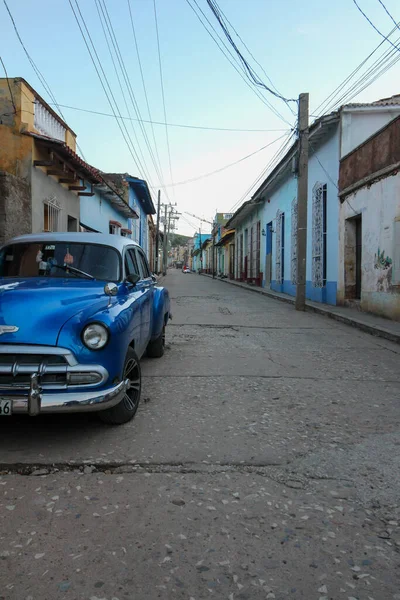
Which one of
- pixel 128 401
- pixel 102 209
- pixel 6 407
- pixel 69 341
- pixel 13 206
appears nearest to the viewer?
pixel 6 407

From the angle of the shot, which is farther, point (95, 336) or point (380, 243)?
point (380, 243)

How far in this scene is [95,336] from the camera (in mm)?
3354

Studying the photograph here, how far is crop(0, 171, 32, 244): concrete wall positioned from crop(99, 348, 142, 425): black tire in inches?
227

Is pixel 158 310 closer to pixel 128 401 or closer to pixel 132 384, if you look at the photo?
pixel 132 384

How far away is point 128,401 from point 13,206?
645cm

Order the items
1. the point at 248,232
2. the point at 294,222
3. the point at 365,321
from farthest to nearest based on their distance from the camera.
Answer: the point at 248,232 → the point at 294,222 → the point at 365,321

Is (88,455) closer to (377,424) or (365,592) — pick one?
(365,592)

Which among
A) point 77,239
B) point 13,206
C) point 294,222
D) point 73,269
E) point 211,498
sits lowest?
point 211,498

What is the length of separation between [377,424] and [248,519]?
1959 mm

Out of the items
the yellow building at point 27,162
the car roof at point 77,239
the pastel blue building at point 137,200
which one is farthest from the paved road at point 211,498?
the pastel blue building at point 137,200

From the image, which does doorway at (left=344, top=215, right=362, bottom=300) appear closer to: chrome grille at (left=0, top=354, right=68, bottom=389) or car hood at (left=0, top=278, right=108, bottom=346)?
car hood at (left=0, top=278, right=108, bottom=346)

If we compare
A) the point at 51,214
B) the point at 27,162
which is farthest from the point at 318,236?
the point at 27,162

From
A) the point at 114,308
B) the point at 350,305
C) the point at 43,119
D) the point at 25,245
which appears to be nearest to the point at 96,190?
the point at 43,119

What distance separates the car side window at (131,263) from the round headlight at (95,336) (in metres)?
1.51
